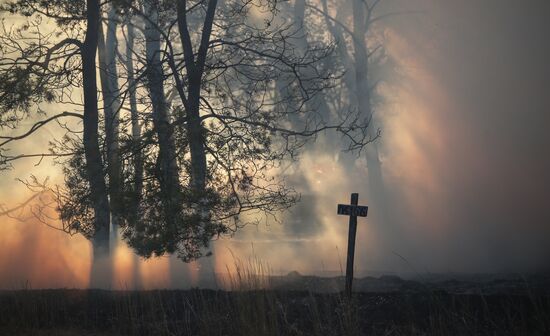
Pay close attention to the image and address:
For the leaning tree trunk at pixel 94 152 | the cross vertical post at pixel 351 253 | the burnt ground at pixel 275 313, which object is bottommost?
the burnt ground at pixel 275 313

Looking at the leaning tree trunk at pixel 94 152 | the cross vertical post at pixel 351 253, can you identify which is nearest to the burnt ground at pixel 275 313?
the cross vertical post at pixel 351 253

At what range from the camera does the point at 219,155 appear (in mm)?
11953

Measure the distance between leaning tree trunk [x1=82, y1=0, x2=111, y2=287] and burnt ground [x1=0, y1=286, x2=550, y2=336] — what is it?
1.68 m

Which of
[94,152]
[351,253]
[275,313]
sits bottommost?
[275,313]

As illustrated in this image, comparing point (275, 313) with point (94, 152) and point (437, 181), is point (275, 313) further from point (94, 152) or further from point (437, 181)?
point (437, 181)

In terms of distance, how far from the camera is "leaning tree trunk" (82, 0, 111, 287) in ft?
Result: 38.1

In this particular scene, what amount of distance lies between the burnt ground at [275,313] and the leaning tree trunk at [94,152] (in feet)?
5.51

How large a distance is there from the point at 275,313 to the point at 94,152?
489 centimetres

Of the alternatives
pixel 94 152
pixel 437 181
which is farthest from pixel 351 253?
pixel 437 181

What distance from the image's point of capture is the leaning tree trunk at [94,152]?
457 inches

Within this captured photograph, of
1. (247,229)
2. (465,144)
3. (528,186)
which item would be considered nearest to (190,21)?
(247,229)

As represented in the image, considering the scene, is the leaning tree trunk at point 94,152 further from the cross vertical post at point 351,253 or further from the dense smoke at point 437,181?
the cross vertical post at point 351,253

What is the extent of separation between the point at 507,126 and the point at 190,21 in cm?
1334

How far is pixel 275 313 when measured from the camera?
8.78 metres
